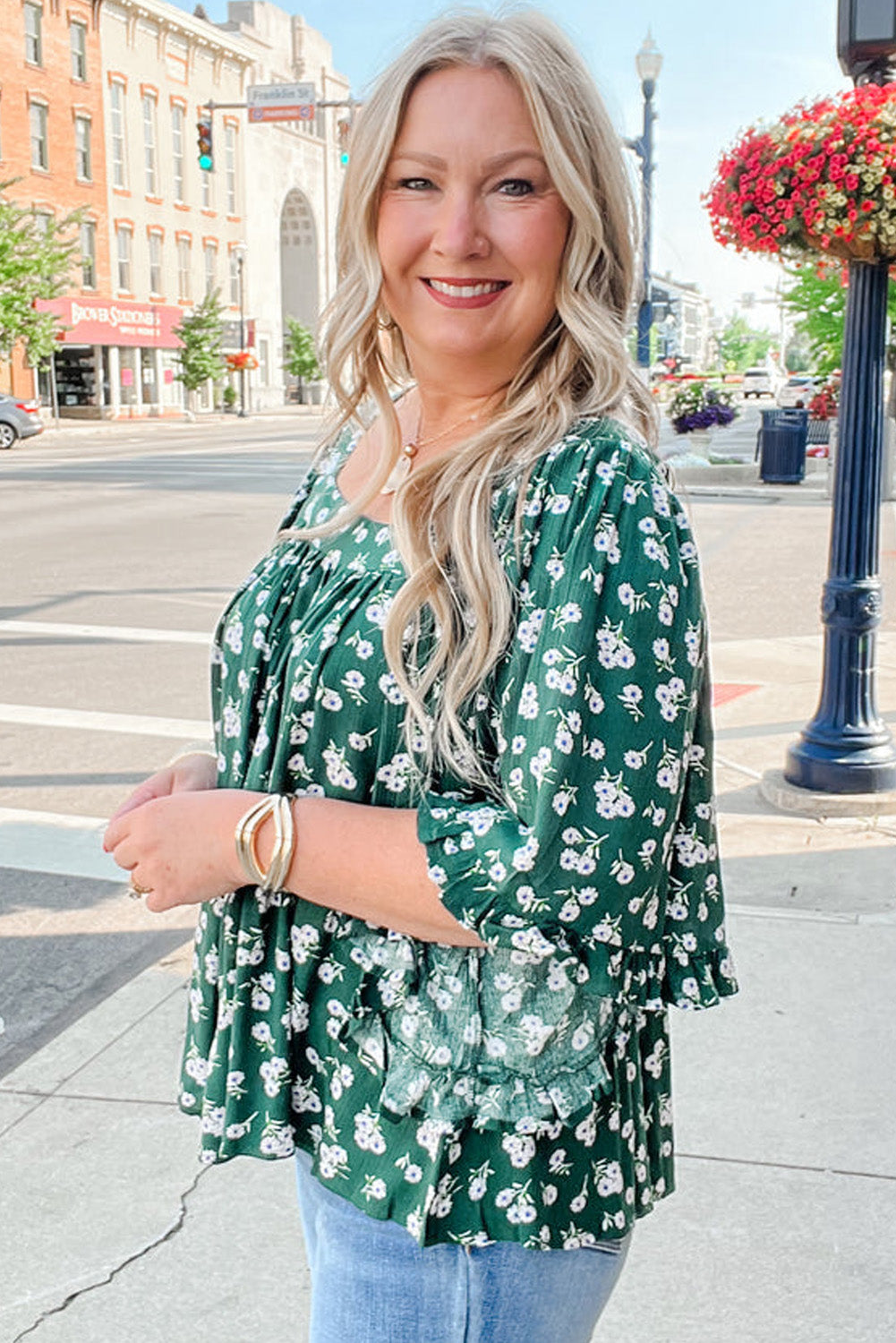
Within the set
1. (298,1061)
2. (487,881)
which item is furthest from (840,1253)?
(487,881)

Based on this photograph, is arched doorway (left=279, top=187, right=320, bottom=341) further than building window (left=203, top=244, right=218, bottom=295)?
Yes

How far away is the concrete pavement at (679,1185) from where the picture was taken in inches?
103

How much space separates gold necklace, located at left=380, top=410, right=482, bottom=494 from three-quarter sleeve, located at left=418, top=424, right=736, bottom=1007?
26cm

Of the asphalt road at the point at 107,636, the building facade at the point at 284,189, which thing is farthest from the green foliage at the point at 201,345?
the asphalt road at the point at 107,636

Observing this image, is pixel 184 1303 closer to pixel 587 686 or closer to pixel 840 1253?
pixel 840 1253

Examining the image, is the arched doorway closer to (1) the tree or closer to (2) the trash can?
(1) the tree

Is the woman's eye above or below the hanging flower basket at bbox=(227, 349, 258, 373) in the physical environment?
below

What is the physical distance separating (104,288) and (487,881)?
4795 centimetres

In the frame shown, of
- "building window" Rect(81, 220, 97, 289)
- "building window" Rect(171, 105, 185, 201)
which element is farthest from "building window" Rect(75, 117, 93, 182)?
"building window" Rect(171, 105, 185, 201)

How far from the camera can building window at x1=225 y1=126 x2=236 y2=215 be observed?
179 feet

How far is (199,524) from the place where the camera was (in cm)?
1587

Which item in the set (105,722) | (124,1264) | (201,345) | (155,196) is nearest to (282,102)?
(201,345)

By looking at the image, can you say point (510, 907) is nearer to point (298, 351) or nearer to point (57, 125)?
point (57, 125)

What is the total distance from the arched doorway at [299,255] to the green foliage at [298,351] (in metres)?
6.89
